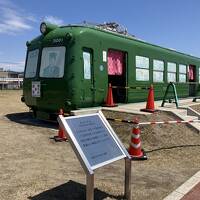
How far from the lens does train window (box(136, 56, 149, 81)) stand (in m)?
14.7

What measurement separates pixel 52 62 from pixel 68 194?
Answer: 6.79m

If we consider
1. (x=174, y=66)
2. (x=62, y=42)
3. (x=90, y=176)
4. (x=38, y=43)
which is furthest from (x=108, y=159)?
(x=174, y=66)

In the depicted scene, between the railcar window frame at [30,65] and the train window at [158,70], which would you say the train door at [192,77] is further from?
the railcar window frame at [30,65]

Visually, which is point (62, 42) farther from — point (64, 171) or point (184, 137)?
point (64, 171)

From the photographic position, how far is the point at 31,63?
42.6ft

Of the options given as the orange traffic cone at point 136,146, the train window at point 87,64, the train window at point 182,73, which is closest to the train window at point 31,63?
the train window at point 87,64

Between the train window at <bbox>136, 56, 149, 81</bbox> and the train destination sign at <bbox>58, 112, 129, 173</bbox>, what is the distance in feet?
30.2

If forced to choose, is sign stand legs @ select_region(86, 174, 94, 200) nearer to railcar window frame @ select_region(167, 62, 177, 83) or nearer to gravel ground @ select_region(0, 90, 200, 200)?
gravel ground @ select_region(0, 90, 200, 200)

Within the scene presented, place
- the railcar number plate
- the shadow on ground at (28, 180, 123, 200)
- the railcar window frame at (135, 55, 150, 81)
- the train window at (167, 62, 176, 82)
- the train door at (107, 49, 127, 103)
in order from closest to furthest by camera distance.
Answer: the shadow on ground at (28, 180, 123, 200) → the railcar number plate → the train door at (107, 49, 127, 103) → the railcar window frame at (135, 55, 150, 81) → the train window at (167, 62, 176, 82)

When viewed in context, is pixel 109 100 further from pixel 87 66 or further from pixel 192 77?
pixel 192 77

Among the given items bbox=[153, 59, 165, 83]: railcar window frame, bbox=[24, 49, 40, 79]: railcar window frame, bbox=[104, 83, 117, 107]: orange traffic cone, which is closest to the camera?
bbox=[104, 83, 117, 107]: orange traffic cone

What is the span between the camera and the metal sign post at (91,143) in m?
4.84

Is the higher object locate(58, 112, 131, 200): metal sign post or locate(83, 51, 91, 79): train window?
locate(83, 51, 91, 79): train window

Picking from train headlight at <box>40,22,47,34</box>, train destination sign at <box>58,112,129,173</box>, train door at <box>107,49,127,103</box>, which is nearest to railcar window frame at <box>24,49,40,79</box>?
train headlight at <box>40,22,47,34</box>
